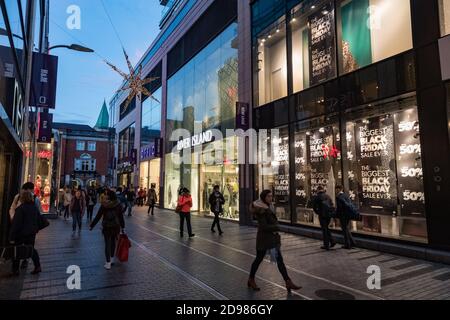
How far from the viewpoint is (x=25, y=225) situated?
6.79 m

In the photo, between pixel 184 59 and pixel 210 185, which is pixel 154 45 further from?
pixel 210 185

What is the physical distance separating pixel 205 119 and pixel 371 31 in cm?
1172

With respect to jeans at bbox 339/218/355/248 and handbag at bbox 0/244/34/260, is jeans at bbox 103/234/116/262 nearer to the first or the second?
handbag at bbox 0/244/34/260

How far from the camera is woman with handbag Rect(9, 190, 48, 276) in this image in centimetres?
668

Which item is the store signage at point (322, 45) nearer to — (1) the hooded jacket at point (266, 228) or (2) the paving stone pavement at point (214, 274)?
(2) the paving stone pavement at point (214, 274)

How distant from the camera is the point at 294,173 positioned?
13.4 m

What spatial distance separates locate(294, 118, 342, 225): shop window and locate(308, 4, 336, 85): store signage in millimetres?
1867

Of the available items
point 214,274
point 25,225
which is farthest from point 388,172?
point 25,225

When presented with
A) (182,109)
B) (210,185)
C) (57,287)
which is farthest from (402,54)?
(182,109)

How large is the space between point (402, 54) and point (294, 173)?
5.85m

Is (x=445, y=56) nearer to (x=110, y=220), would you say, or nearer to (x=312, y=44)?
(x=312, y=44)

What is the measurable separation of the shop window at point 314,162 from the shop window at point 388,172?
23.3 inches

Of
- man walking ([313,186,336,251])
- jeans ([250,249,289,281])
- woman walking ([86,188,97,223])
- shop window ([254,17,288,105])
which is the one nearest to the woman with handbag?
jeans ([250,249,289,281])

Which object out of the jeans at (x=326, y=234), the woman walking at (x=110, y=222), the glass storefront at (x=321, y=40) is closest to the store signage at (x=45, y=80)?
the woman walking at (x=110, y=222)
